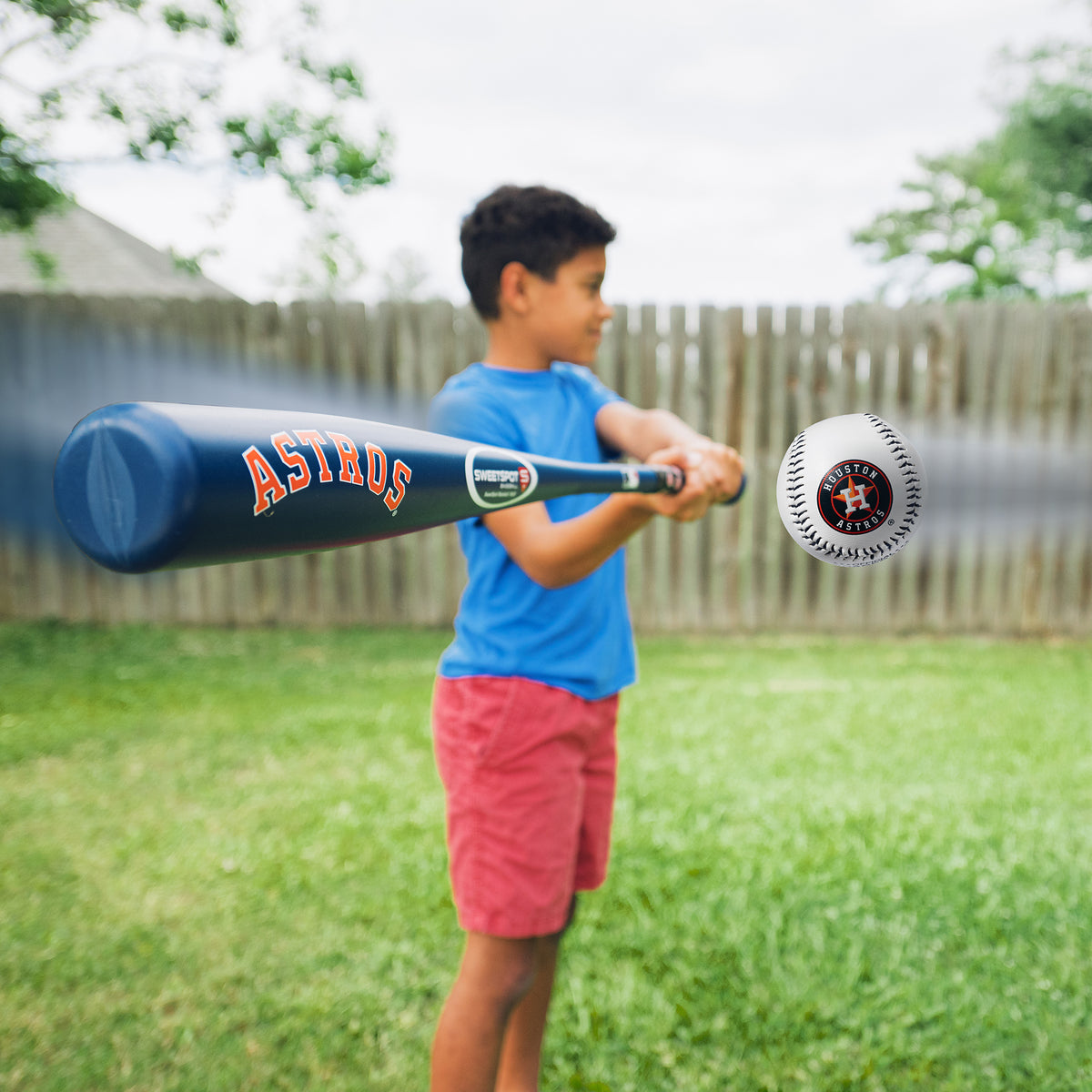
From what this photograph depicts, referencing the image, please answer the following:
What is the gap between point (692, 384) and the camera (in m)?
5.90

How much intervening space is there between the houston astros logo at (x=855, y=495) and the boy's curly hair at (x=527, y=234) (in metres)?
0.81

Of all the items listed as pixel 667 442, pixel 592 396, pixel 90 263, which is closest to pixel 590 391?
pixel 592 396

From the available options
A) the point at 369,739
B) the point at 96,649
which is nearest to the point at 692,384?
the point at 369,739

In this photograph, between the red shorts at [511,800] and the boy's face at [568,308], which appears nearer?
the red shorts at [511,800]

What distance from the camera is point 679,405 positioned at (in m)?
5.97

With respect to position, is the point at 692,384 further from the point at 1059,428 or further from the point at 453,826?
the point at 453,826

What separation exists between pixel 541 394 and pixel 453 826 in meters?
0.83

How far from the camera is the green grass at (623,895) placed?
6.80 ft

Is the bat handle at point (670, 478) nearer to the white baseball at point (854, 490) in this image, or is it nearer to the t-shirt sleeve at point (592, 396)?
the white baseball at point (854, 490)

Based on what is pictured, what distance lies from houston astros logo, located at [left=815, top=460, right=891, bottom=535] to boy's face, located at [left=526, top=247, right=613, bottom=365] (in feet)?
2.31

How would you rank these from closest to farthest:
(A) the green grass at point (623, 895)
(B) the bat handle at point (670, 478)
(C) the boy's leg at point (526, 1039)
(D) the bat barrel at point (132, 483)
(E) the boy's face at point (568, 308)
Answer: (D) the bat barrel at point (132, 483) < (B) the bat handle at point (670, 478) < (E) the boy's face at point (568, 308) < (C) the boy's leg at point (526, 1039) < (A) the green grass at point (623, 895)

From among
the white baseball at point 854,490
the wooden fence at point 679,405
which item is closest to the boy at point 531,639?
the white baseball at point 854,490

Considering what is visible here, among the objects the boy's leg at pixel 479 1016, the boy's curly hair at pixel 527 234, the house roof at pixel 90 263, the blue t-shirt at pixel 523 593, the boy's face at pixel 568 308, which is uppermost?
the house roof at pixel 90 263

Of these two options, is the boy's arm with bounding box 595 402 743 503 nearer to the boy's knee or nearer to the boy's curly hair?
the boy's curly hair
